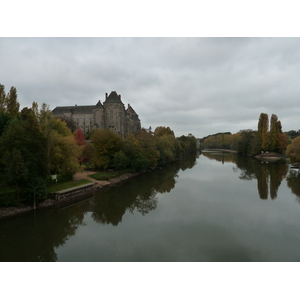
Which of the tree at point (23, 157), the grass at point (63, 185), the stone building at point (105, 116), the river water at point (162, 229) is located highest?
the stone building at point (105, 116)

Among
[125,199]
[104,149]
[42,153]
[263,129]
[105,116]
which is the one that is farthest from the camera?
[105,116]

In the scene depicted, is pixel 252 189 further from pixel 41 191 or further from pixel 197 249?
pixel 41 191

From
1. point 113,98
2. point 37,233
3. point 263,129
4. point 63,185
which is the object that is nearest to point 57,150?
point 63,185

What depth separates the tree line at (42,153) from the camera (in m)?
14.9

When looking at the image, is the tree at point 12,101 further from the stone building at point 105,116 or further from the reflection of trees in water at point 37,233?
the stone building at point 105,116

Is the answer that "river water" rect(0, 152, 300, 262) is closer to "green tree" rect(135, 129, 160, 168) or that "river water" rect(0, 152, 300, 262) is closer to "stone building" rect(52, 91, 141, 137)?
"green tree" rect(135, 129, 160, 168)

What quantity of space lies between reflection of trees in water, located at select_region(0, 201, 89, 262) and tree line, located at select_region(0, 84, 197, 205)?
7.22 feet

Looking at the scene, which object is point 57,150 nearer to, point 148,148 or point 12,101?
A: point 12,101

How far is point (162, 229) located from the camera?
12961mm

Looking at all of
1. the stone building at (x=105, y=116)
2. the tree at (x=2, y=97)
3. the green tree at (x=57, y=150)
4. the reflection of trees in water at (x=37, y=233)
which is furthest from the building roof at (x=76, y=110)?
the reflection of trees in water at (x=37, y=233)

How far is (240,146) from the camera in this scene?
3056 inches

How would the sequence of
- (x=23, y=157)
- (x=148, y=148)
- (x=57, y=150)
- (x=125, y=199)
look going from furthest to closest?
(x=148, y=148) → (x=57, y=150) → (x=125, y=199) → (x=23, y=157)

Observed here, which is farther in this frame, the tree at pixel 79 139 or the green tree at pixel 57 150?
the tree at pixel 79 139

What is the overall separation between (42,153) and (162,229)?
1133cm
